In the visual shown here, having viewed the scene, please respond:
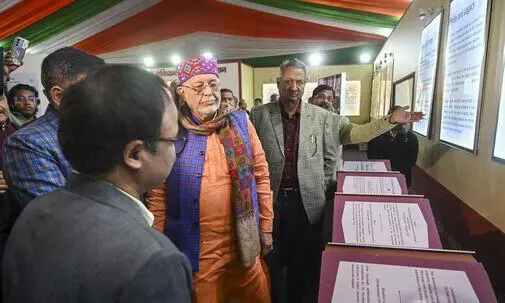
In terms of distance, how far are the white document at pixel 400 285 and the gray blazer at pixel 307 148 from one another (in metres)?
1.15

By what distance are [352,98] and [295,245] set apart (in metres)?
6.87

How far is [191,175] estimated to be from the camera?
1.37m

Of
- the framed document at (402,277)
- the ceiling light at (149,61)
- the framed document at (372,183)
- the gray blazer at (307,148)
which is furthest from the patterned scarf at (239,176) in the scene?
the ceiling light at (149,61)

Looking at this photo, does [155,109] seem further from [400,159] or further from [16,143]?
[400,159]

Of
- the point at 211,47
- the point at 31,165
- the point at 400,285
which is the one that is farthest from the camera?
the point at 211,47

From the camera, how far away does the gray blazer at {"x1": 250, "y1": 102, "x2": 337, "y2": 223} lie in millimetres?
1937

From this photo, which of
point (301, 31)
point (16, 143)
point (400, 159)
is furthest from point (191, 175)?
point (301, 31)

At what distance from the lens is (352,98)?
8305 mm

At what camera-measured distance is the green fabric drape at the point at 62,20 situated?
5066 millimetres

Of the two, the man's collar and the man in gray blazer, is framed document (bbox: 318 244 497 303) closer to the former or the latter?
the man in gray blazer

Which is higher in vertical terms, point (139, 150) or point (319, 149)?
point (139, 150)

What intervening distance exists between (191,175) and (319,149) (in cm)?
88

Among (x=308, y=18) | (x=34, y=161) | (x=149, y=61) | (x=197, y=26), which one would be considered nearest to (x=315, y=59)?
(x=308, y=18)

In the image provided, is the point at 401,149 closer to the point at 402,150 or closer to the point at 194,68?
the point at 402,150
